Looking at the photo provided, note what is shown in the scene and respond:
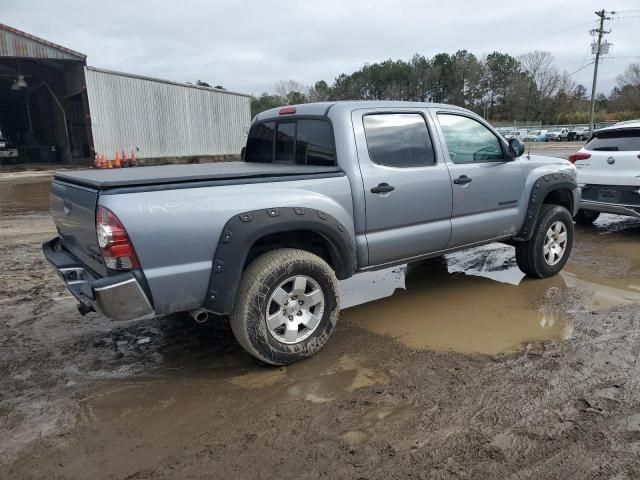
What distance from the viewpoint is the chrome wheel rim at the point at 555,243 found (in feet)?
18.1

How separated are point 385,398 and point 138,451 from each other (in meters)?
1.51

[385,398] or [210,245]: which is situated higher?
[210,245]

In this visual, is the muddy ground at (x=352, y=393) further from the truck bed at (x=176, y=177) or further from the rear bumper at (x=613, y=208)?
the rear bumper at (x=613, y=208)

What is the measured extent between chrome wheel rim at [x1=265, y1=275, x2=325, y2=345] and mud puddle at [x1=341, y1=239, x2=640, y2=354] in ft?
2.76

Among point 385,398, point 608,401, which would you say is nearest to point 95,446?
point 385,398

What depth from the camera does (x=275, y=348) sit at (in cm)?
350

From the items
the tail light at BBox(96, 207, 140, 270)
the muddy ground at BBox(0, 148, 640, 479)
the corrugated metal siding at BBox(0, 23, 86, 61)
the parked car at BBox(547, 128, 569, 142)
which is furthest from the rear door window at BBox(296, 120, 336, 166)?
the parked car at BBox(547, 128, 569, 142)

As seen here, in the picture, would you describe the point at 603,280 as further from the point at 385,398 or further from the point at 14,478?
the point at 14,478

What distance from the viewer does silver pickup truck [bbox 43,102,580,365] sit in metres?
3.01

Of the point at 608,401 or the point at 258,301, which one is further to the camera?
the point at 258,301

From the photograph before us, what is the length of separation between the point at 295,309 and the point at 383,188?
1226 millimetres

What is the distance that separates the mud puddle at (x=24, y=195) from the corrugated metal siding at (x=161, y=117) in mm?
4395

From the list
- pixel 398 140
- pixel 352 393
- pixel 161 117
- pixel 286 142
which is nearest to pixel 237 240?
pixel 352 393

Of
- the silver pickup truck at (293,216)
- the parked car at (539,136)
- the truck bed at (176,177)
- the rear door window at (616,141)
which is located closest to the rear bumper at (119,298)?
the silver pickup truck at (293,216)
